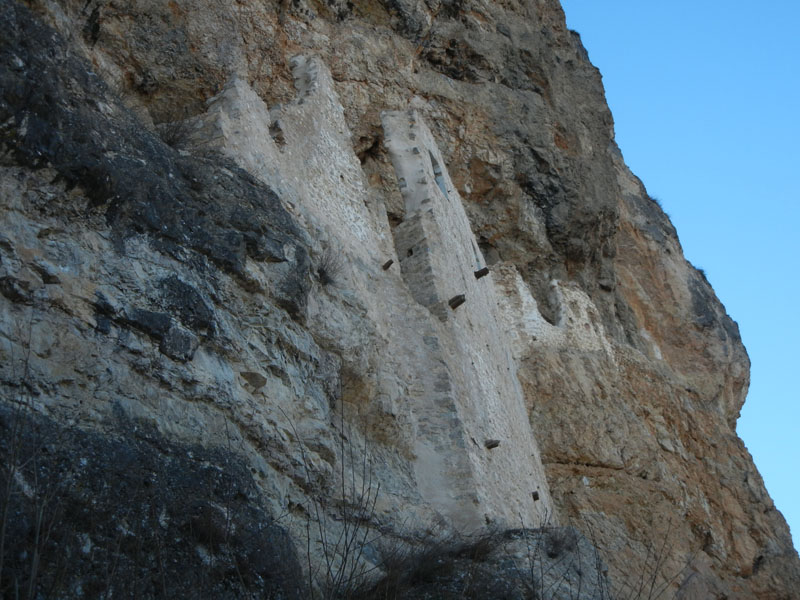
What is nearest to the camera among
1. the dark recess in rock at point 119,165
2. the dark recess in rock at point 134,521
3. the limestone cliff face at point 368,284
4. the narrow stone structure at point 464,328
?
the dark recess in rock at point 134,521

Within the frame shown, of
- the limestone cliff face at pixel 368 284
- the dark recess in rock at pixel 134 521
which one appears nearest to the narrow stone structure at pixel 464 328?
the limestone cliff face at pixel 368 284

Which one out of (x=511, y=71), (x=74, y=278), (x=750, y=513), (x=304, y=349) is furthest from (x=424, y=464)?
(x=511, y=71)

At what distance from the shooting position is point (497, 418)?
34.3ft

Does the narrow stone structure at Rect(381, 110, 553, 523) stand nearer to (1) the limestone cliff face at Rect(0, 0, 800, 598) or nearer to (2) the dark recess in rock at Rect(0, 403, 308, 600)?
(1) the limestone cliff face at Rect(0, 0, 800, 598)

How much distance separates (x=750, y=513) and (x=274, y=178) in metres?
9.44

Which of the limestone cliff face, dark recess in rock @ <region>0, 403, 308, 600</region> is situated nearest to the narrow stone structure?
the limestone cliff face

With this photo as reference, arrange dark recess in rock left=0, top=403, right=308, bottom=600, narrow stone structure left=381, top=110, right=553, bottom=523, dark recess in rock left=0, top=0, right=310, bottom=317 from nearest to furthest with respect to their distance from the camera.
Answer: dark recess in rock left=0, top=403, right=308, bottom=600 < dark recess in rock left=0, top=0, right=310, bottom=317 < narrow stone structure left=381, top=110, right=553, bottom=523

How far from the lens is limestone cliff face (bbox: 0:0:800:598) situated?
5527 mm

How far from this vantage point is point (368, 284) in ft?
31.5

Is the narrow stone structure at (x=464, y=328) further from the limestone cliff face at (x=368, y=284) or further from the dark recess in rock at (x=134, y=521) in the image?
the dark recess in rock at (x=134, y=521)

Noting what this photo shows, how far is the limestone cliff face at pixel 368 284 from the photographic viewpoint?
5.53 meters

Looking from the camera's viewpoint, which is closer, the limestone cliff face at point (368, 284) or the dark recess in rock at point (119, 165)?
the limestone cliff face at point (368, 284)

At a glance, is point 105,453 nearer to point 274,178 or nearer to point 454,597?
point 454,597

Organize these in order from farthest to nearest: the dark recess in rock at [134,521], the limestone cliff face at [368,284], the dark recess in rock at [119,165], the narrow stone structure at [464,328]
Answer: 1. the narrow stone structure at [464,328]
2. the dark recess in rock at [119,165]
3. the limestone cliff face at [368,284]
4. the dark recess in rock at [134,521]
